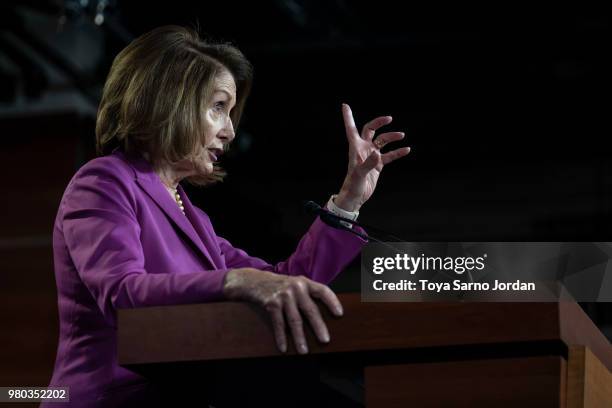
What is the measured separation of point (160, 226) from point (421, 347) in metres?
0.62

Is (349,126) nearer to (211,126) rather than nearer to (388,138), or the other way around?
(388,138)

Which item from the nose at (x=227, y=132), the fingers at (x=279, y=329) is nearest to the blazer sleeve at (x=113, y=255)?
the fingers at (x=279, y=329)

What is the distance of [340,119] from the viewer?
4.99 metres

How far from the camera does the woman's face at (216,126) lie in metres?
1.81

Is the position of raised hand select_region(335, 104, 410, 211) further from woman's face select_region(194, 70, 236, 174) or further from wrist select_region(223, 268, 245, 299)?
wrist select_region(223, 268, 245, 299)

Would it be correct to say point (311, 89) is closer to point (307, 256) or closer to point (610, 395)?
point (307, 256)

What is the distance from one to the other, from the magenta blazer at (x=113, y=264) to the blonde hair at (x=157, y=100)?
53mm

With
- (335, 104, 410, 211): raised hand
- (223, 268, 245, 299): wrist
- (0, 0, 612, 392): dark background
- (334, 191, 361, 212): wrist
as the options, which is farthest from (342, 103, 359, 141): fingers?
(0, 0, 612, 392): dark background

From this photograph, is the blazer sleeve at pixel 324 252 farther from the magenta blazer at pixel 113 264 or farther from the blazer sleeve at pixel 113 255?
the blazer sleeve at pixel 113 255

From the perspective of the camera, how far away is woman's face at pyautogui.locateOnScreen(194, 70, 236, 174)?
5.93ft

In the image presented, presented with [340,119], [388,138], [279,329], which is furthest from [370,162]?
[340,119]

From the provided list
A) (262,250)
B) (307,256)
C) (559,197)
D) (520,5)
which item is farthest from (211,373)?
(559,197)

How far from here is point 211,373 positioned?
1.23 meters

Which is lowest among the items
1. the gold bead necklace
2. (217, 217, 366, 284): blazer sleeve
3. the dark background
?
(217, 217, 366, 284): blazer sleeve
